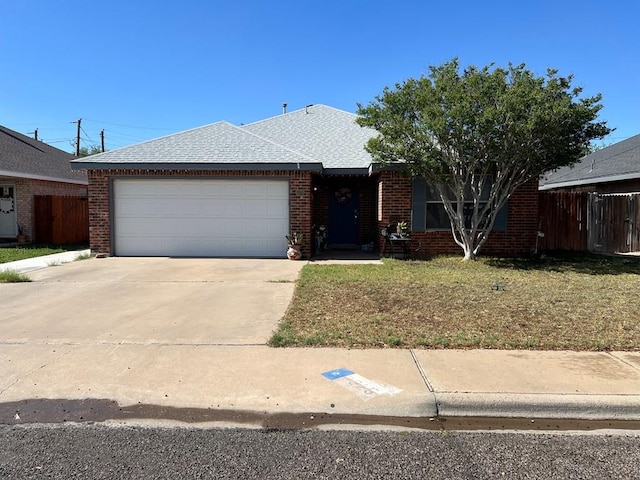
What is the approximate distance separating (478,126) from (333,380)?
24.8 feet

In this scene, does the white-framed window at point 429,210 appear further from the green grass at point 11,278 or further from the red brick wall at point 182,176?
the green grass at point 11,278

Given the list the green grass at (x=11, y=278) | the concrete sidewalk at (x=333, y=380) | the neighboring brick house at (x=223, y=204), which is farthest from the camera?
the neighboring brick house at (x=223, y=204)

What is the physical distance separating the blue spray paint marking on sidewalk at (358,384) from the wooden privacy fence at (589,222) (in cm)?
1110

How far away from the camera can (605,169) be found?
16781 millimetres

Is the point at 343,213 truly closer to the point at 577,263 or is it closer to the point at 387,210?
the point at 387,210

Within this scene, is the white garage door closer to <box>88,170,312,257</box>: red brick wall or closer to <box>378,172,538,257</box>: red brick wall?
<box>88,170,312,257</box>: red brick wall

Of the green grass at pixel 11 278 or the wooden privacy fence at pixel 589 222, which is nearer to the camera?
the green grass at pixel 11 278

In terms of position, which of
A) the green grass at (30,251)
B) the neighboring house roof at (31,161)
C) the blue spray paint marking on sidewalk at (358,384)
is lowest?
the blue spray paint marking on sidewalk at (358,384)

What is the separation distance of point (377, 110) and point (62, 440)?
9510 millimetres

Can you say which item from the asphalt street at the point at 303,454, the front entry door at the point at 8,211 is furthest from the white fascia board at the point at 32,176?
the asphalt street at the point at 303,454

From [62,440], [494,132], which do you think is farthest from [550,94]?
[62,440]

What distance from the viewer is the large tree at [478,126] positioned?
9562 millimetres

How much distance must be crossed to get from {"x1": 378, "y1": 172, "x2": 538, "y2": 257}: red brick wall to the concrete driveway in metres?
3.60

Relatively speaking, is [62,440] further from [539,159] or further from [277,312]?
[539,159]
